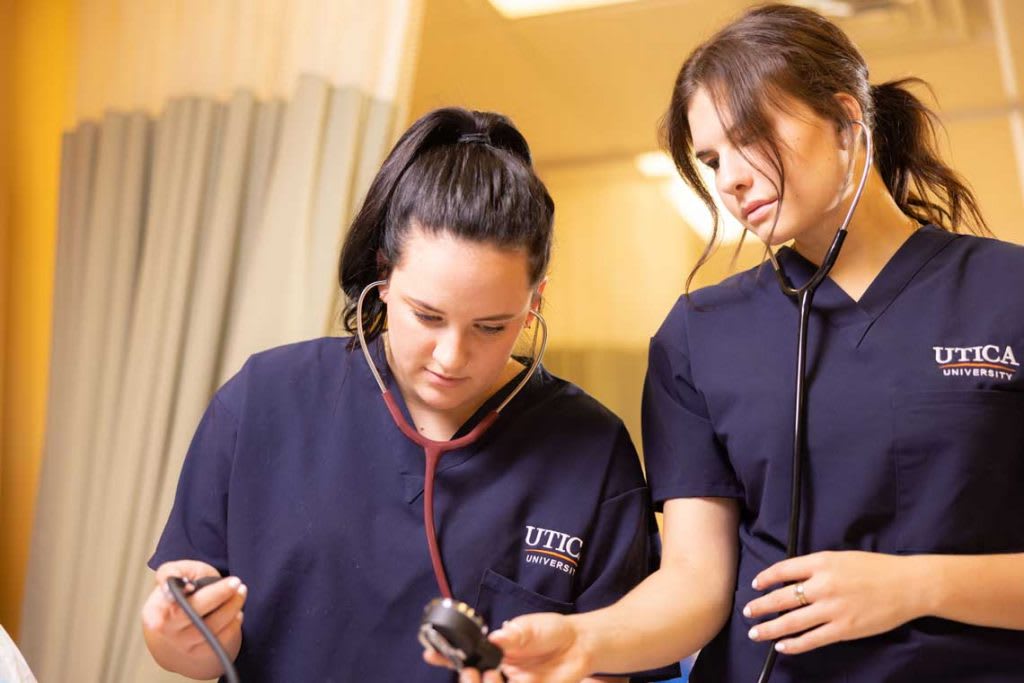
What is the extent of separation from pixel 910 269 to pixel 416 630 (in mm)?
635

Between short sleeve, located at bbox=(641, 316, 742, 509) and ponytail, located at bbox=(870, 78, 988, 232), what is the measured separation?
30 centimetres

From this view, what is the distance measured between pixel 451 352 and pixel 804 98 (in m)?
0.44

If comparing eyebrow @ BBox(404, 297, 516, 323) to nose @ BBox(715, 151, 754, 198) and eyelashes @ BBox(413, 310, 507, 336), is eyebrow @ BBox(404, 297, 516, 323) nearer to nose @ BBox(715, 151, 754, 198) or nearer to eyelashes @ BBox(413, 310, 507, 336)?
eyelashes @ BBox(413, 310, 507, 336)

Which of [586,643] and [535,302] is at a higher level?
[535,302]

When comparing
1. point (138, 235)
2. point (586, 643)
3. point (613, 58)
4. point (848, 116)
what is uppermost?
point (613, 58)

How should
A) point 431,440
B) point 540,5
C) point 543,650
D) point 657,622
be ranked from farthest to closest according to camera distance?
1. point 540,5
2. point 431,440
3. point 657,622
4. point 543,650

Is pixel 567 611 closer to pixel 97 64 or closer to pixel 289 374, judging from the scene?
pixel 289 374

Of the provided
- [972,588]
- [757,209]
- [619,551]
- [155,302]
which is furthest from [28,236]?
[972,588]

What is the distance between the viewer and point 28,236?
211cm

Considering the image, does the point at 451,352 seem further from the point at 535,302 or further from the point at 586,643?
the point at 586,643

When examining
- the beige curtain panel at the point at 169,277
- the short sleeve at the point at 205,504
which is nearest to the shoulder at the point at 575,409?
the short sleeve at the point at 205,504

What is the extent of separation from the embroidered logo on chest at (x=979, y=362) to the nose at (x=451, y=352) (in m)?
0.47

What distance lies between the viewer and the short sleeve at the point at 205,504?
1139 mm

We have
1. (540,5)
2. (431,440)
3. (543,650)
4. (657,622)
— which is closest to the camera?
(543,650)
